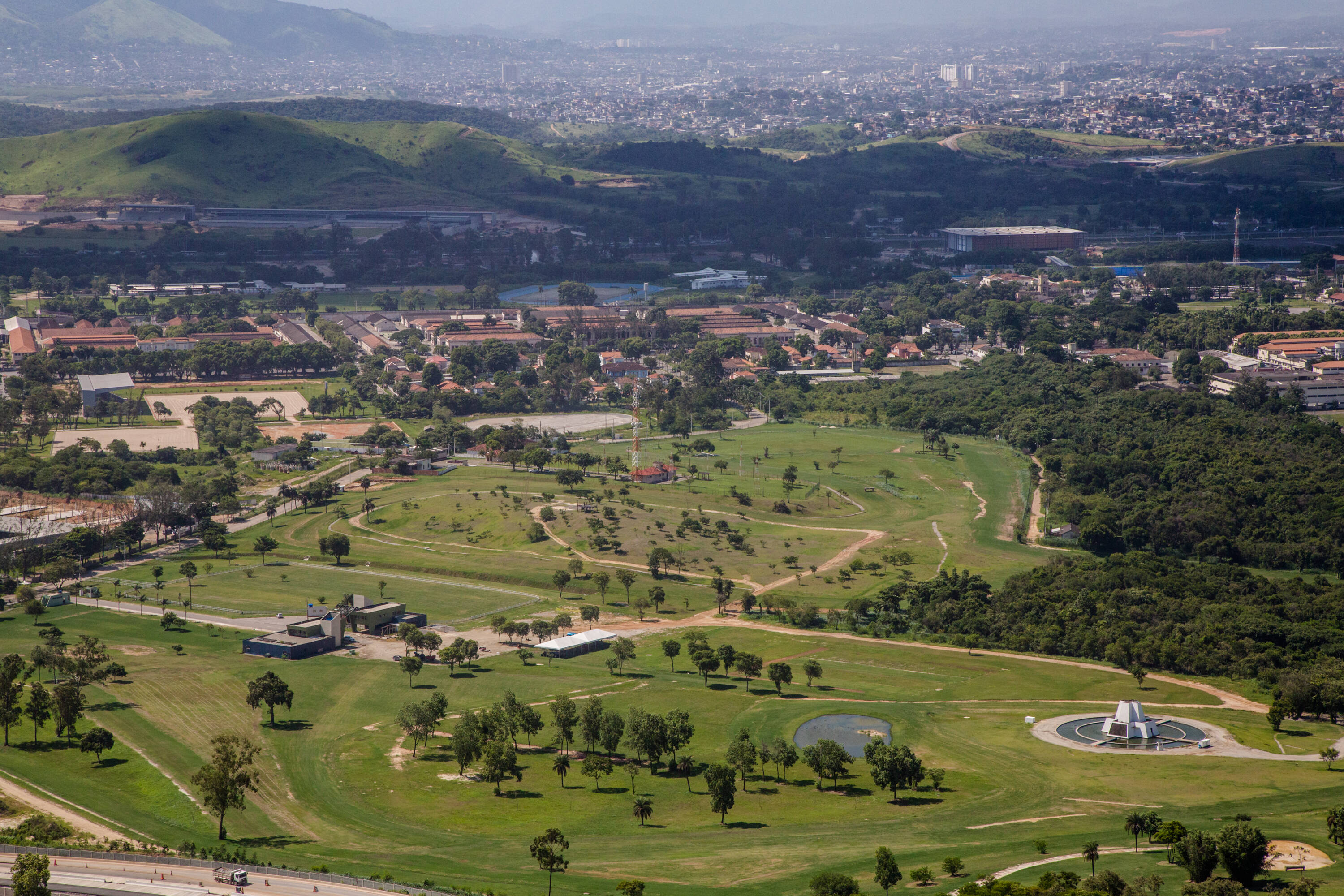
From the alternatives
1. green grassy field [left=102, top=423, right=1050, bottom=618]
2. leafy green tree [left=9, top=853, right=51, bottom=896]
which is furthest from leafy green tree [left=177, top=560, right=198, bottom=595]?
leafy green tree [left=9, top=853, right=51, bottom=896]

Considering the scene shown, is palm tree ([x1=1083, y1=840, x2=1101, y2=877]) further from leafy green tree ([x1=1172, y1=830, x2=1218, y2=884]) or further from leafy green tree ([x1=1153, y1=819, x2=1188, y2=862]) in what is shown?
leafy green tree ([x1=1172, y1=830, x2=1218, y2=884])

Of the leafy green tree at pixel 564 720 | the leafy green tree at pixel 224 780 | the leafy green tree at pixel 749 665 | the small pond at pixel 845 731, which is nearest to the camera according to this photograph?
the leafy green tree at pixel 224 780

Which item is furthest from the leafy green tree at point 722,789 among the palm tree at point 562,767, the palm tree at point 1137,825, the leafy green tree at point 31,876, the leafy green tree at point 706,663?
the leafy green tree at point 31,876

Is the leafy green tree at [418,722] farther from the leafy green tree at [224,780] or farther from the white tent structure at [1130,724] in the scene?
the white tent structure at [1130,724]

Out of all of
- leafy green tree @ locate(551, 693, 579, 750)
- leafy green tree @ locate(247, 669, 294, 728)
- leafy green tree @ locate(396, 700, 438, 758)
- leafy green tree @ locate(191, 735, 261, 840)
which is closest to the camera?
leafy green tree @ locate(191, 735, 261, 840)

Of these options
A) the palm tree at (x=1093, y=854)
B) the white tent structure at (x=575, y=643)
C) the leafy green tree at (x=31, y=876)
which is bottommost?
the white tent structure at (x=575, y=643)

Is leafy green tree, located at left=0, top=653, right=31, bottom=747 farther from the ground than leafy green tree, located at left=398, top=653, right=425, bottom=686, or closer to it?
farther from the ground
